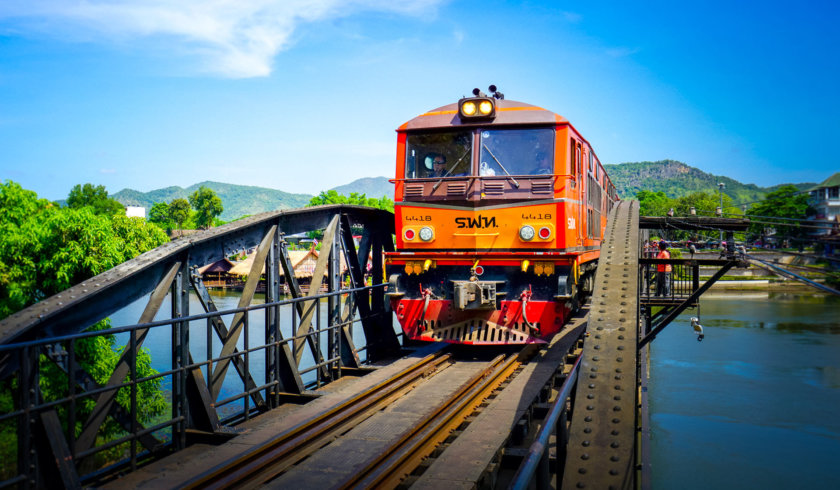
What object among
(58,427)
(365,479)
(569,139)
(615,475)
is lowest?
(365,479)

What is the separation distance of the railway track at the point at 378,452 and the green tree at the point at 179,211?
133139 millimetres

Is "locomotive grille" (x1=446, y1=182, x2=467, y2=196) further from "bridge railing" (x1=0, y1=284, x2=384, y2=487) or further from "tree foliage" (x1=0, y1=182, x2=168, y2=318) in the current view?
"tree foliage" (x1=0, y1=182, x2=168, y2=318)

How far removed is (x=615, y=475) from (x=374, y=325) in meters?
9.78

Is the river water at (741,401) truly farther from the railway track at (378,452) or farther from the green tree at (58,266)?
the railway track at (378,452)

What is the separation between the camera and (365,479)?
5500 mm

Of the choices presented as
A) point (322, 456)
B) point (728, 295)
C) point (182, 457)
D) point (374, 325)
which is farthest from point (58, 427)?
point (728, 295)

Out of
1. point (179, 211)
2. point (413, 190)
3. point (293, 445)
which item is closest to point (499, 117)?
point (413, 190)

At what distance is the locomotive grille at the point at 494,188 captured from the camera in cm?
1060

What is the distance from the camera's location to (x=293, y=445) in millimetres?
6164

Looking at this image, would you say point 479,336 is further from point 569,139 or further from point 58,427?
Answer: point 58,427

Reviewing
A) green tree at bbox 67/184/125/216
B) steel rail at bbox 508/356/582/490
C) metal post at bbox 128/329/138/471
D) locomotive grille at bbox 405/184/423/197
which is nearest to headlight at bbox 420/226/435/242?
locomotive grille at bbox 405/184/423/197

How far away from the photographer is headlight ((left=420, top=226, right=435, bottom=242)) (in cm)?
1095

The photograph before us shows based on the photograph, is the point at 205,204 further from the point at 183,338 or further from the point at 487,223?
the point at 183,338

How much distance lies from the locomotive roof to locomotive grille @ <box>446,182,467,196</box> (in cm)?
103
